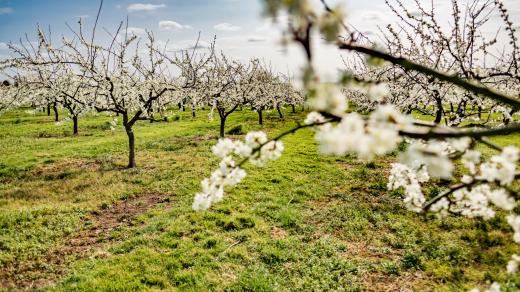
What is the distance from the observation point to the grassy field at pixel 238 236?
796cm

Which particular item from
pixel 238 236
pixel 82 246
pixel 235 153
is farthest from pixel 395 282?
pixel 82 246

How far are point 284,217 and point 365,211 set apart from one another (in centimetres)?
258

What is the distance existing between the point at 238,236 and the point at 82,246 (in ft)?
13.1

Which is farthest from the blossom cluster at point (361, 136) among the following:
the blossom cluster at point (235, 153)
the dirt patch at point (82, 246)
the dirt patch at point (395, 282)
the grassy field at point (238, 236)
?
the dirt patch at point (82, 246)

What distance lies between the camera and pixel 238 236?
9.83 m

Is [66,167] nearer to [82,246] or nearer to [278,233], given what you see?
[82,246]

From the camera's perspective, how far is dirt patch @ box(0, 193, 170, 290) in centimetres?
815

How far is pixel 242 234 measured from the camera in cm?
991

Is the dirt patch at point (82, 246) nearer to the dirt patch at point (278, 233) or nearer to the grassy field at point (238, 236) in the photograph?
the grassy field at point (238, 236)

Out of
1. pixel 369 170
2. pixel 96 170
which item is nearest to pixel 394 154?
pixel 369 170

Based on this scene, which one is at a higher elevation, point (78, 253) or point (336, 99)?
point (336, 99)

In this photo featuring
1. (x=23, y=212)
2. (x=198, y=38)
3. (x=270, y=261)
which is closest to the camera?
(x=270, y=261)

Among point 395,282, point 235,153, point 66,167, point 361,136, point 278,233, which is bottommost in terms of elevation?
point 395,282

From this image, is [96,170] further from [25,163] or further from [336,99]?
[336,99]
